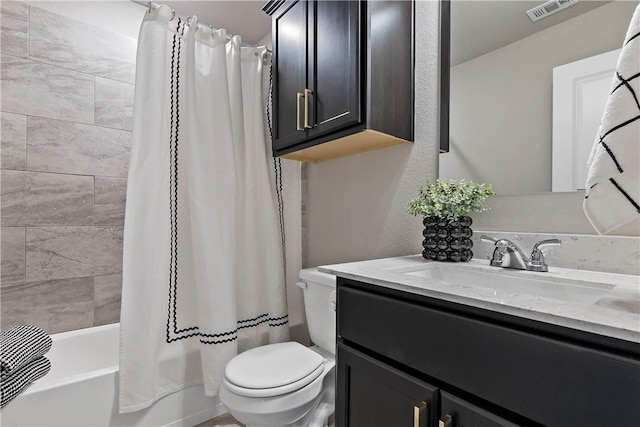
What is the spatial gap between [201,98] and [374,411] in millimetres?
1595

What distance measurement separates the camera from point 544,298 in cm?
66

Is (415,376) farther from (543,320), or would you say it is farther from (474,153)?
(474,153)

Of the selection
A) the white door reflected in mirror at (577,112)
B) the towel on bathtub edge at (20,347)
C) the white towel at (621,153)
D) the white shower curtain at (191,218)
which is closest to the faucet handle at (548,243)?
the white door reflected in mirror at (577,112)

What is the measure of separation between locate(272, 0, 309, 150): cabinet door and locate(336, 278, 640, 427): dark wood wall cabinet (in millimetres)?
904

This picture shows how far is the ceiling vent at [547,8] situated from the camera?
1.03m

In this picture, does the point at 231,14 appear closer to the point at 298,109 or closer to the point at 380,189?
the point at 298,109

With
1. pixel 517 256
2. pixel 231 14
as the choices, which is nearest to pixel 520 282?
pixel 517 256

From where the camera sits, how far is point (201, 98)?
167 centimetres

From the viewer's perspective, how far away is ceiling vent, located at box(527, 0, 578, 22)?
1.03m

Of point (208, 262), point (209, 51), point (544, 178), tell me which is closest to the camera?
point (544, 178)

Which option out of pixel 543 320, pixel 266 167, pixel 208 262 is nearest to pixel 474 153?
pixel 543 320

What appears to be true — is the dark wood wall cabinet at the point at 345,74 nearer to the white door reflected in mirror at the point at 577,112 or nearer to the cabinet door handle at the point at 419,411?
the white door reflected in mirror at the point at 577,112

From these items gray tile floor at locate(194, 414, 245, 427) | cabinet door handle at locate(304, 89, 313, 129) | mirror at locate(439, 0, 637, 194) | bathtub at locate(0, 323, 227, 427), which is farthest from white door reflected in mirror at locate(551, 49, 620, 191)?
bathtub at locate(0, 323, 227, 427)

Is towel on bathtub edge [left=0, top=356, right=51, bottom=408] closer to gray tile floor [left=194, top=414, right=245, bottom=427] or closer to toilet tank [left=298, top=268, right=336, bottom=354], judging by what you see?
gray tile floor [left=194, top=414, right=245, bottom=427]
